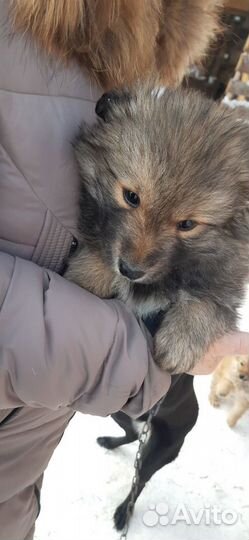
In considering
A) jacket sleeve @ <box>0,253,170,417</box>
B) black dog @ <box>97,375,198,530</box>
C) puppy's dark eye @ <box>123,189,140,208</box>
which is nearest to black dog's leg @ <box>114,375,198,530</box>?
black dog @ <box>97,375,198,530</box>

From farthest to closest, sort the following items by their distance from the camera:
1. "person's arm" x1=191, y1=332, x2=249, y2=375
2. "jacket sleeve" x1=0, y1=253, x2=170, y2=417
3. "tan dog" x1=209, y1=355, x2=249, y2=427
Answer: "tan dog" x1=209, y1=355, x2=249, y2=427 < "person's arm" x1=191, y1=332, x2=249, y2=375 < "jacket sleeve" x1=0, y1=253, x2=170, y2=417

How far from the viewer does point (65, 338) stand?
0.91 m

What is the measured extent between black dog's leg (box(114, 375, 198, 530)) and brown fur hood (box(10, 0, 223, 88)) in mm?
764

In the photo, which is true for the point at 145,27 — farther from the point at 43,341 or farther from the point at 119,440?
the point at 119,440

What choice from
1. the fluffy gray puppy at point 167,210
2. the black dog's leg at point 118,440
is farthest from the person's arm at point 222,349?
the black dog's leg at point 118,440

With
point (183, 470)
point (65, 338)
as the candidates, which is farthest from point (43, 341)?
point (183, 470)

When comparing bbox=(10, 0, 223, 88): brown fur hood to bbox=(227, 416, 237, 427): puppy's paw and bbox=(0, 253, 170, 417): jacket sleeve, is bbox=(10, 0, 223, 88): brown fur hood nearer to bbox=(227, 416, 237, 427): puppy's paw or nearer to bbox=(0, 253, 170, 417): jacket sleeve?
bbox=(0, 253, 170, 417): jacket sleeve

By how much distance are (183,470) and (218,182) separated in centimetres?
165

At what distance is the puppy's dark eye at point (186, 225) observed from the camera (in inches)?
41.8

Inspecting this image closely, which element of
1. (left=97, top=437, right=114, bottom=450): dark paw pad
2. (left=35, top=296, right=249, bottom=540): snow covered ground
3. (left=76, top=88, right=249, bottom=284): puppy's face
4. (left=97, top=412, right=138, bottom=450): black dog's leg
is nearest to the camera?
(left=76, top=88, right=249, bottom=284): puppy's face

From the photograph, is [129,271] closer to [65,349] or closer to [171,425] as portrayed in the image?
[65,349]

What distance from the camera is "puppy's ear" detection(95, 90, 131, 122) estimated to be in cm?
108

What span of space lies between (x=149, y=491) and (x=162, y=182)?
5.38ft

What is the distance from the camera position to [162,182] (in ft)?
3.33
